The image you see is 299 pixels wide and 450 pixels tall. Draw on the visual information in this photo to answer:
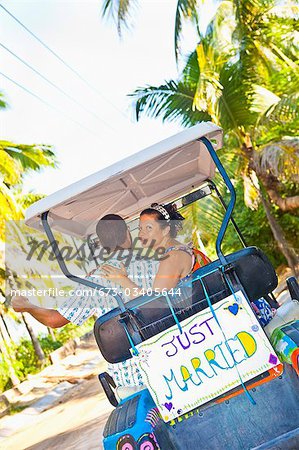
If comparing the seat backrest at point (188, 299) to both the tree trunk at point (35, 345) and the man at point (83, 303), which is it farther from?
the tree trunk at point (35, 345)

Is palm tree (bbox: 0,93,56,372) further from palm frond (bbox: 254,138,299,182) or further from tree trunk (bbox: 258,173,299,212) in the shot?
palm frond (bbox: 254,138,299,182)

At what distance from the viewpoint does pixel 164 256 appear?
352cm

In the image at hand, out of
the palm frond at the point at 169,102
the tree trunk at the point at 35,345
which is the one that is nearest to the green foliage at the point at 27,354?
the tree trunk at the point at 35,345

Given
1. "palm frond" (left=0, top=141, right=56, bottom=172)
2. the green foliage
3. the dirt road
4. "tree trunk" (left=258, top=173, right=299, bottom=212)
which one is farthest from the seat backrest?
"palm frond" (left=0, top=141, right=56, bottom=172)

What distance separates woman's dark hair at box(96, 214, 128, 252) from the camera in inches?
154

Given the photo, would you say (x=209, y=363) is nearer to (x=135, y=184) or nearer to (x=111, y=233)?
(x=111, y=233)

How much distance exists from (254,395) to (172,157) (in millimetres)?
1960

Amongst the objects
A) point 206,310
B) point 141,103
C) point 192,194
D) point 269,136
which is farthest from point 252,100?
point 206,310

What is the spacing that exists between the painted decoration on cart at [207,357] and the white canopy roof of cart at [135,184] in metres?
0.92

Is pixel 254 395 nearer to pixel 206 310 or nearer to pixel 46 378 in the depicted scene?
pixel 206 310

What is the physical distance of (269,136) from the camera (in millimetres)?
17344

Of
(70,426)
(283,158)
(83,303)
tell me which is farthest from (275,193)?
(83,303)

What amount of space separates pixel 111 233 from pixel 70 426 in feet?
19.0

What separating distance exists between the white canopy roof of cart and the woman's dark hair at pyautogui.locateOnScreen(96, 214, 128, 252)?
9.2 inches
